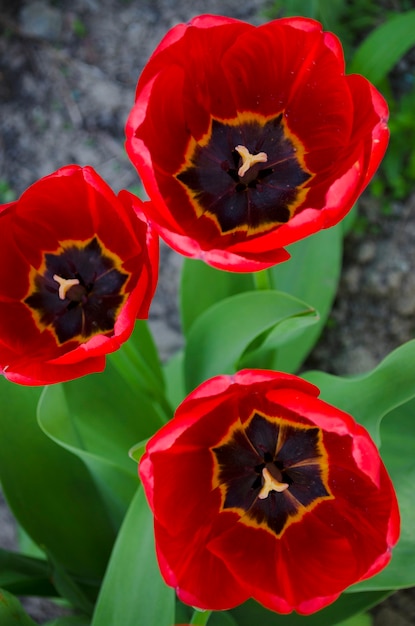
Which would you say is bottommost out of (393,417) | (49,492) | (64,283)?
(49,492)

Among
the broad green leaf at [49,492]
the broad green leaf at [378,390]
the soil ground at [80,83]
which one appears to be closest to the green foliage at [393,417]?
the broad green leaf at [378,390]

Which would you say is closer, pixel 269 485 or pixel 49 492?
pixel 269 485

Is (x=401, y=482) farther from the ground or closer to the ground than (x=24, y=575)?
farther from the ground

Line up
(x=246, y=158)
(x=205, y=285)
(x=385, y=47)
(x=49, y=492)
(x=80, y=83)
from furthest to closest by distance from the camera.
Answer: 1. (x=80, y=83)
2. (x=385, y=47)
3. (x=205, y=285)
4. (x=49, y=492)
5. (x=246, y=158)

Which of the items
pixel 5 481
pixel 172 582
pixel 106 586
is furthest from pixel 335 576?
pixel 5 481

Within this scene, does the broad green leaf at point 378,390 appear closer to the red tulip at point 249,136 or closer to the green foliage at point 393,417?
Result: the green foliage at point 393,417

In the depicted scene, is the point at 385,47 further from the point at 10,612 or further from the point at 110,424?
the point at 10,612

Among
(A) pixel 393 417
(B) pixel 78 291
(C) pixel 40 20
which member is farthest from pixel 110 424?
(C) pixel 40 20

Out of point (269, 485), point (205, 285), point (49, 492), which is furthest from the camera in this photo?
point (205, 285)
